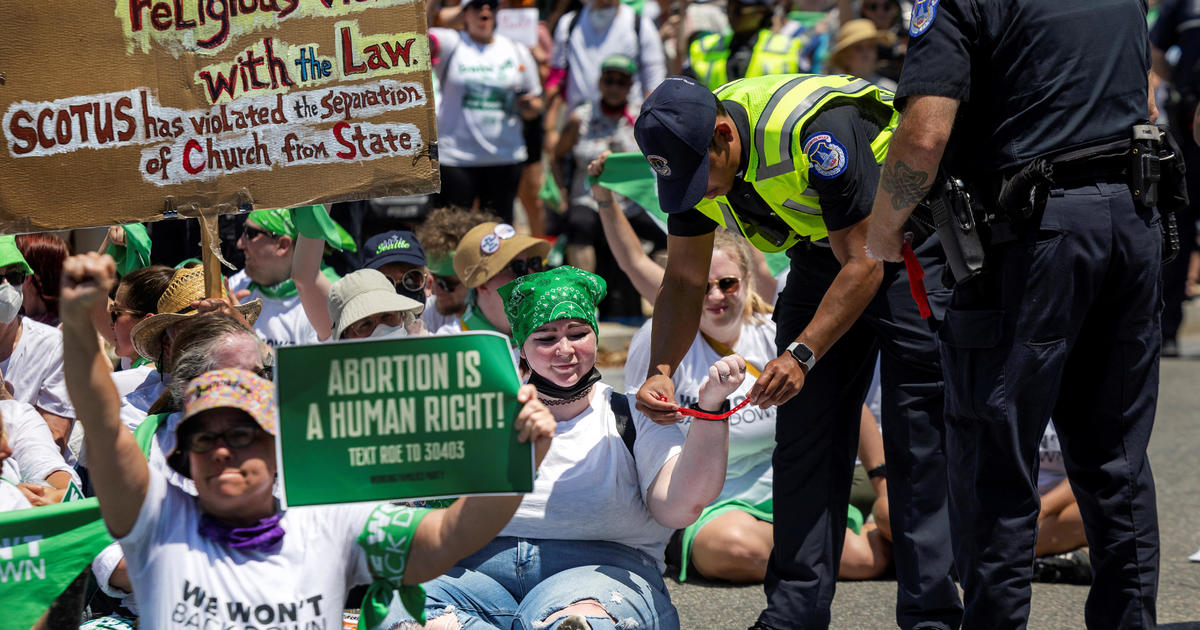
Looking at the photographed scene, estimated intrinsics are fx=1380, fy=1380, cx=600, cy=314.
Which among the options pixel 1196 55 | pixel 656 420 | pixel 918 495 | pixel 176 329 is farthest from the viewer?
pixel 1196 55

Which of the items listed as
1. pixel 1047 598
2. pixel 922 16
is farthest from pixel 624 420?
pixel 1047 598

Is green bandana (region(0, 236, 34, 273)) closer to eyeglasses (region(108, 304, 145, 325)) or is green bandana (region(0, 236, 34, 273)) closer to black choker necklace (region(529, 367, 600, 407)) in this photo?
eyeglasses (region(108, 304, 145, 325))

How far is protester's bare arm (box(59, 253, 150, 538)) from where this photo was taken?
90.7 inches

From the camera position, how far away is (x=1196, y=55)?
8.41 m

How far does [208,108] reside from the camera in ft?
12.4

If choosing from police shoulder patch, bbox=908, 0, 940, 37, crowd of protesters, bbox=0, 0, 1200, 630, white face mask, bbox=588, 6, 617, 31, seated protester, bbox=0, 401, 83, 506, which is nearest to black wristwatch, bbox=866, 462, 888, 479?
crowd of protesters, bbox=0, 0, 1200, 630

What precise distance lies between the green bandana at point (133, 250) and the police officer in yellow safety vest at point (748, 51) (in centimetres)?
343

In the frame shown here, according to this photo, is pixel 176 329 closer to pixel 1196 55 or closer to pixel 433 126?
pixel 433 126

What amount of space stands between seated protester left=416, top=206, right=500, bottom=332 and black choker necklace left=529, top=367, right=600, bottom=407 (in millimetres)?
2310

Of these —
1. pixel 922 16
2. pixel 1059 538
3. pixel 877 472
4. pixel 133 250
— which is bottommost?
pixel 1059 538

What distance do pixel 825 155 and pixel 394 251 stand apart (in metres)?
2.62

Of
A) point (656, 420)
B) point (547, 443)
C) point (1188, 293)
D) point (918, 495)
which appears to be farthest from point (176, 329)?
point (1188, 293)

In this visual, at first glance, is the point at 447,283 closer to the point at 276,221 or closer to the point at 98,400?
the point at 276,221

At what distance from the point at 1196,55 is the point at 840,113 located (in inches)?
230
